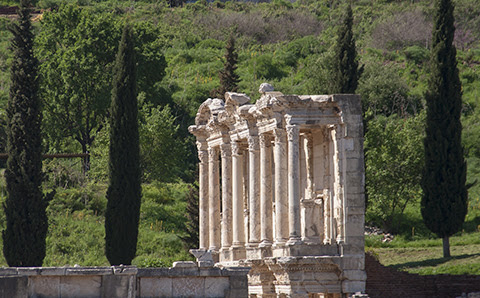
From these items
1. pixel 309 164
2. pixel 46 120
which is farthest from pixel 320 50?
pixel 309 164

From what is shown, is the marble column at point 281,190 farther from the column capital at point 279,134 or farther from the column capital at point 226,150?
the column capital at point 226,150

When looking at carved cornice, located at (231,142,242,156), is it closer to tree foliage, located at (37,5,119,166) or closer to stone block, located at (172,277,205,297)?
stone block, located at (172,277,205,297)

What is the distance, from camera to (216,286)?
2648cm

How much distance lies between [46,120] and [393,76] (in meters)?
23.4

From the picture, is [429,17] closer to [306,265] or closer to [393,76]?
[393,76]

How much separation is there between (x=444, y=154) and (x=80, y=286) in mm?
26322

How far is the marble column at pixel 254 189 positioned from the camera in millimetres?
42375

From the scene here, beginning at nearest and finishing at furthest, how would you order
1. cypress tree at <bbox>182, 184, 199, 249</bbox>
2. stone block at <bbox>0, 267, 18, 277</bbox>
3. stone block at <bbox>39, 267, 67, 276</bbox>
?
stone block at <bbox>0, 267, 18, 277</bbox>
stone block at <bbox>39, 267, 67, 276</bbox>
cypress tree at <bbox>182, 184, 199, 249</bbox>

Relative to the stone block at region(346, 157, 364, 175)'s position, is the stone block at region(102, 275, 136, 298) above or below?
below

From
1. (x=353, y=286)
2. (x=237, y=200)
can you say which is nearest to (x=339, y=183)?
(x=353, y=286)

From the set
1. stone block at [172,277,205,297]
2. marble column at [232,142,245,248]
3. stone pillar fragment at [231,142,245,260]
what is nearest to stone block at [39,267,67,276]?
stone block at [172,277,205,297]

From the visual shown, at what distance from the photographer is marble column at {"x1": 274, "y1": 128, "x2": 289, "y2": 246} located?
39594 millimetres

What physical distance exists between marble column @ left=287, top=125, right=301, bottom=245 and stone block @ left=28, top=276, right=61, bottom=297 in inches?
566

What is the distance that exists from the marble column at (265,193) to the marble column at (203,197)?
6504 mm
